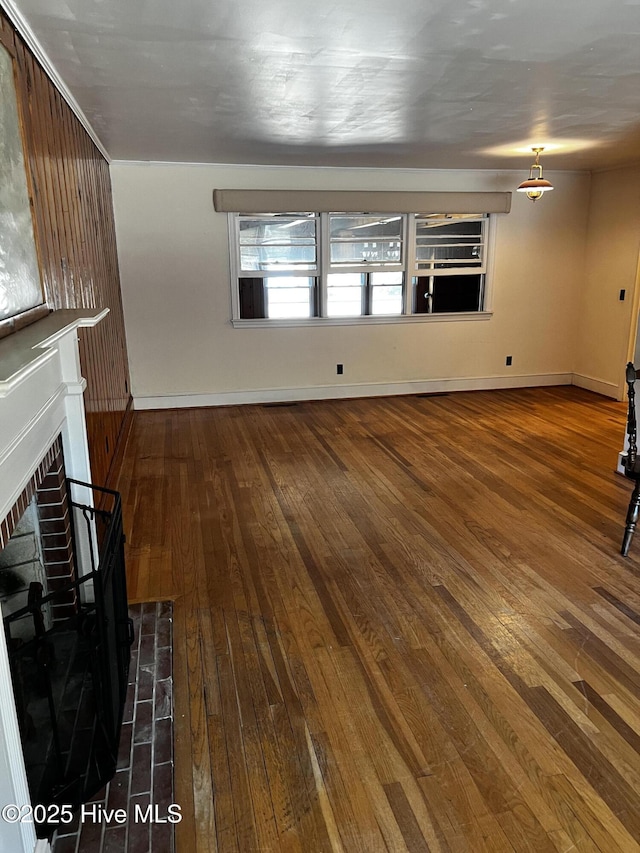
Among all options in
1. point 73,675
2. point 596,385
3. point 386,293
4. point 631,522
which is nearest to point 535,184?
point 386,293

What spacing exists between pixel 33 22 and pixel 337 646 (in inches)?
108

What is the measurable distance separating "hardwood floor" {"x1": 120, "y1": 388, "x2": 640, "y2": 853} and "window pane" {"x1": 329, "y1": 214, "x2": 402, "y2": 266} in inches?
102

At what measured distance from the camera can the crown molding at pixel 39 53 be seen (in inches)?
85.1

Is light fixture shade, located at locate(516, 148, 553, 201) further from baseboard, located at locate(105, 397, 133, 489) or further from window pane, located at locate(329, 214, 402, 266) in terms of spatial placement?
baseboard, located at locate(105, 397, 133, 489)

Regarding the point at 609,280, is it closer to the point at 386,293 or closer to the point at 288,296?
the point at 386,293

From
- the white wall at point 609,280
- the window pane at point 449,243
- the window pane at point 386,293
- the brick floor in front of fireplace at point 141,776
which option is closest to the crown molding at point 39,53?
the brick floor in front of fireplace at point 141,776

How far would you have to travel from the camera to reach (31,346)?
1.50 meters

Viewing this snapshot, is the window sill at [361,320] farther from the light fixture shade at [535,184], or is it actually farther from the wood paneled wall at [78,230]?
the light fixture shade at [535,184]

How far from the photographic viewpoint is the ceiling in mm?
2252

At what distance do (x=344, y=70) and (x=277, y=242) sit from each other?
3.39 m

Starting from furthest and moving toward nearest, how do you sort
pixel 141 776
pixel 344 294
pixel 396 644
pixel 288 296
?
pixel 344 294 → pixel 288 296 → pixel 396 644 → pixel 141 776

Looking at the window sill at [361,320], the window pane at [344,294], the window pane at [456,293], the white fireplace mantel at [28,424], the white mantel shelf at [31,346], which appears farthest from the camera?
the window pane at [456,293]

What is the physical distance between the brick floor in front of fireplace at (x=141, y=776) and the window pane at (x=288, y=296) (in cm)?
445

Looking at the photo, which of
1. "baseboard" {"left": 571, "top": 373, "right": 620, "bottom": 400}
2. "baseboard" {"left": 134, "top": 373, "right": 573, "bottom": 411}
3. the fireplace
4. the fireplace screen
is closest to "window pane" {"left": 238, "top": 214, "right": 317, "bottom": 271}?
"baseboard" {"left": 134, "top": 373, "right": 573, "bottom": 411}
